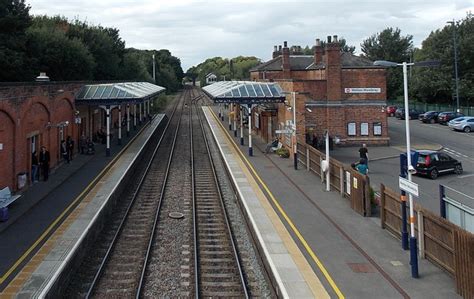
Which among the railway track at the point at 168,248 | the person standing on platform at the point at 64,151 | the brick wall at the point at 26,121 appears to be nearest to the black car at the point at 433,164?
the railway track at the point at 168,248

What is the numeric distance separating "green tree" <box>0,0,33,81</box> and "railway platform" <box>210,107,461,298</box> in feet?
72.3

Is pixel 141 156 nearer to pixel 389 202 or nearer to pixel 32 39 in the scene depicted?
pixel 32 39

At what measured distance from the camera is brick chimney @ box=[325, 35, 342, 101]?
112 feet

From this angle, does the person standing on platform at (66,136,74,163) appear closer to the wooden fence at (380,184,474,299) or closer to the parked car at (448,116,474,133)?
the wooden fence at (380,184,474,299)

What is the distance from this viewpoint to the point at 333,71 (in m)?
34.3

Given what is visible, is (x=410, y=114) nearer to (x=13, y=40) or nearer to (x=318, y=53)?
(x=318, y=53)

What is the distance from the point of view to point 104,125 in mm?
43875

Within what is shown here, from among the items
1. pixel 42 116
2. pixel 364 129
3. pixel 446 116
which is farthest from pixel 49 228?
pixel 446 116

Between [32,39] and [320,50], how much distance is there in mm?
25068

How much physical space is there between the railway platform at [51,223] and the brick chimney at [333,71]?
15.4 m

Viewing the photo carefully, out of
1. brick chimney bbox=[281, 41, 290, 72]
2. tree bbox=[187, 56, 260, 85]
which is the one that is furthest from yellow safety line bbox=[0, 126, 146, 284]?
tree bbox=[187, 56, 260, 85]

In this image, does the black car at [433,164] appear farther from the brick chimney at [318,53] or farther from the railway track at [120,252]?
the brick chimney at [318,53]

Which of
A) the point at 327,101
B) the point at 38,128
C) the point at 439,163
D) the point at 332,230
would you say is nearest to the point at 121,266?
the point at 332,230

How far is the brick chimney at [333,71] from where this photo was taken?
34244mm
